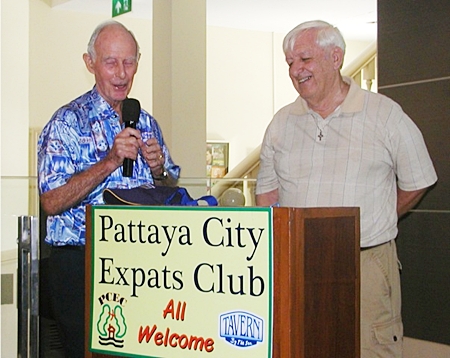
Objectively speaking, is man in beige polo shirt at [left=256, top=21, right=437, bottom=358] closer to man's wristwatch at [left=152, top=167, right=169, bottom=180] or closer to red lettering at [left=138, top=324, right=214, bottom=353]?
man's wristwatch at [left=152, top=167, right=169, bottom=180]

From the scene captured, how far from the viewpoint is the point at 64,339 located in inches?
72.6

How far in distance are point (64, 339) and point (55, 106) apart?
6318mm

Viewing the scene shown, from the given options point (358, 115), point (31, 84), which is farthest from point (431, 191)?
point (31, 84)

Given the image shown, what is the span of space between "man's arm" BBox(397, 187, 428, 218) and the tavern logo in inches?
46.8

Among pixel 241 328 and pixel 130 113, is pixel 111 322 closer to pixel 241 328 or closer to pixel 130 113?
pixel 241 328

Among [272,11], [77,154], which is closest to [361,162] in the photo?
[77,154]

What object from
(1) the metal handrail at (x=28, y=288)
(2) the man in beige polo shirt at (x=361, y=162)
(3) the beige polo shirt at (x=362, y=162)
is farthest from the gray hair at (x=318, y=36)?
(1) the metal handrail at (x=28, y=288)

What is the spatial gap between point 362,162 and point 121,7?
4.11m

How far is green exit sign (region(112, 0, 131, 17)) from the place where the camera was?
19.0 feet

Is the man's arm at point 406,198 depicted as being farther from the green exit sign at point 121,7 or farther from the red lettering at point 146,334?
the green exit sign at point 121,7

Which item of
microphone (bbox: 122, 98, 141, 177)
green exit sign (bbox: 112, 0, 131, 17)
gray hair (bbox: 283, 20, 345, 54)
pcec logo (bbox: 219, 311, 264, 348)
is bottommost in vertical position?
pcec logo (bbox: 219, 311, 264, 348)

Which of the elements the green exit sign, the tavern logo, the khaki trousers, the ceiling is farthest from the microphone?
the ceiling

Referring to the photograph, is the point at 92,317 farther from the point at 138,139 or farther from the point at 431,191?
the point at 431,191

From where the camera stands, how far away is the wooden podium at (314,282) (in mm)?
1205
